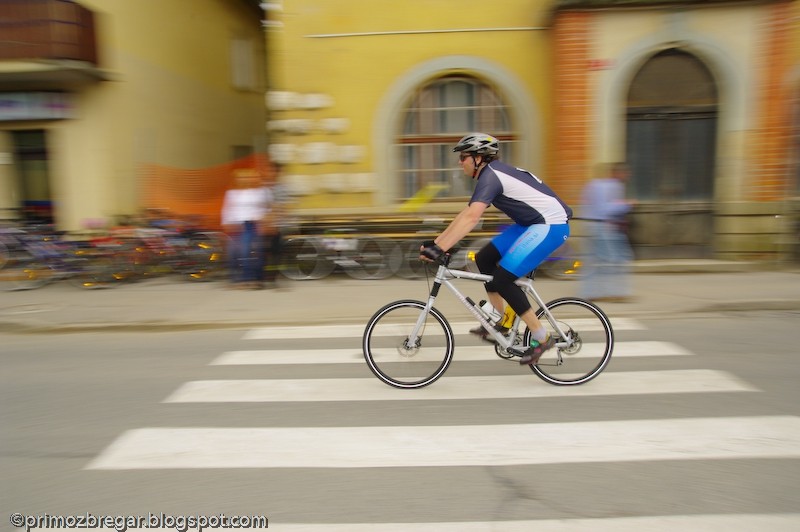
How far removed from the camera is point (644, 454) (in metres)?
3.53

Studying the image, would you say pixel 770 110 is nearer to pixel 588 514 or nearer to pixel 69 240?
pixel 588 514

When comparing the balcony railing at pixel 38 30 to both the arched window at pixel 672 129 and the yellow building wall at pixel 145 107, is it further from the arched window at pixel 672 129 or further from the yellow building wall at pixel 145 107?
the arched window at pixel 672 129

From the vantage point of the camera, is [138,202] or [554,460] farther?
[138,202]

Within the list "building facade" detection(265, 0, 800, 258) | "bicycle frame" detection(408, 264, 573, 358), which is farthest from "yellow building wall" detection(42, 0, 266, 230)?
"bicycle frame" detection(408, 264, 573, 358)

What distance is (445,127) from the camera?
11289mm

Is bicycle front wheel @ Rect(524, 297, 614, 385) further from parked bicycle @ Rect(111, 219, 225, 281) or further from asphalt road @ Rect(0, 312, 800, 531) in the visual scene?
parked bicycle @ Rect(111, 219, 225, 281)

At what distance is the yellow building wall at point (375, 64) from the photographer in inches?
426

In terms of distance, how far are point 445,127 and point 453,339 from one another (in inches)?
287

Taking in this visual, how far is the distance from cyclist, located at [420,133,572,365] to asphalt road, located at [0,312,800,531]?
88 cm

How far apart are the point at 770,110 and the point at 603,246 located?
472cm

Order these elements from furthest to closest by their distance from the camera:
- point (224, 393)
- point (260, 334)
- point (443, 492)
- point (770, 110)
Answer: point (770, 110) < point (260, 334) < point (224, 393) < point (443, 492)

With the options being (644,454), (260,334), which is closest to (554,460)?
(644,454)

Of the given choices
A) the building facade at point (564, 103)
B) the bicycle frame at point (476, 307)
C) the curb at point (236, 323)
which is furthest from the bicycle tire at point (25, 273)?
the bicycle frame at point (476, 307)

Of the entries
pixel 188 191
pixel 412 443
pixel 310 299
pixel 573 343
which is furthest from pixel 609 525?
pixel 188 191
